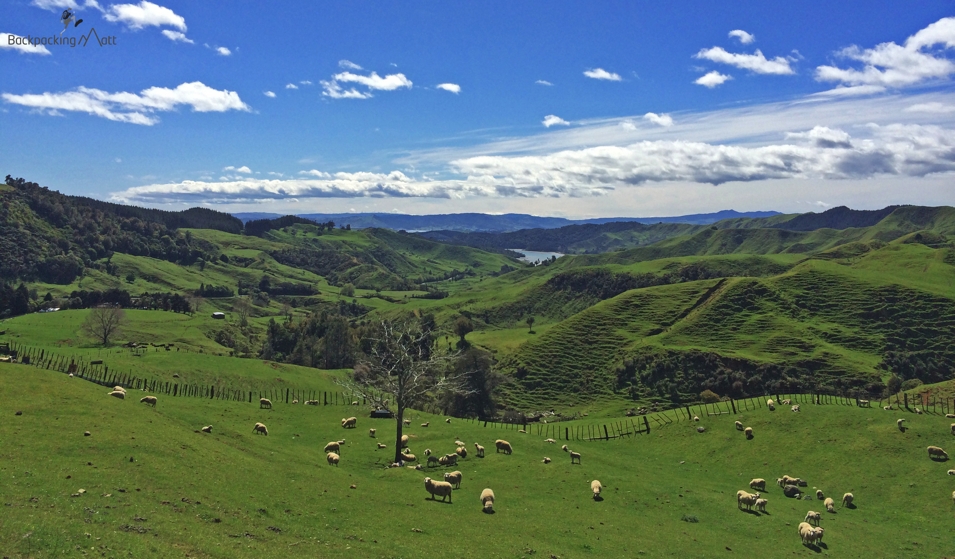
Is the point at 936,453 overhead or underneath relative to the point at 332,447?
overhead

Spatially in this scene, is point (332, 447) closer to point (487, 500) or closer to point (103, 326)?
point (487, 500)

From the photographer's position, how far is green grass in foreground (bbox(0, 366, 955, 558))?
21.8 m

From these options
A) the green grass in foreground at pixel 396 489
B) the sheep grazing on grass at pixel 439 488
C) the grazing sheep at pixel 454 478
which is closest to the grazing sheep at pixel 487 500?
the green grass in foreground at pixel 396 489

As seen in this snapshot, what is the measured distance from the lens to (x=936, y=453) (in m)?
48.1

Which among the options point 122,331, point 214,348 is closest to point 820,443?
point 214,348

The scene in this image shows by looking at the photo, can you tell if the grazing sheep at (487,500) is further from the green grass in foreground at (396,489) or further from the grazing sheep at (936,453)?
the grazing sheep at (936,453)

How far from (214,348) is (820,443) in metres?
142

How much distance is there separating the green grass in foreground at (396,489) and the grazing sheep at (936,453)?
1199mm

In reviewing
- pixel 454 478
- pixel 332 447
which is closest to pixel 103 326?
pixel 332 447

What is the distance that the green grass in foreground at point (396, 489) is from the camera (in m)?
21.8

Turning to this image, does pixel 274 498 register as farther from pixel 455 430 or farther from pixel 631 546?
pixel 455 430

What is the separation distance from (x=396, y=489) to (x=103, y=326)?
11645 cm


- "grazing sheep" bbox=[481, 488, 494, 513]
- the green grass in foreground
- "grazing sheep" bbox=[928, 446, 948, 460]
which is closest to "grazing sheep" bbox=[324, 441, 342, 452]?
the green grass in foreground

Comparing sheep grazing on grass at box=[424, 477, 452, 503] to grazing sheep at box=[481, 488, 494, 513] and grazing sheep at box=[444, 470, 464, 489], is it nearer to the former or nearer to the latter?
grazing sheep at box=[481, 488, 494, 513]
